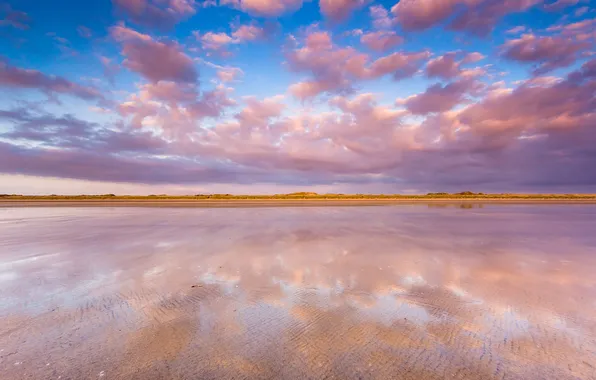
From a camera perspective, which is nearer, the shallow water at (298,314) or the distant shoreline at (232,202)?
the shallow water at (298,314)

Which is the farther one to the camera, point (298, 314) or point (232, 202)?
point (232, 202)

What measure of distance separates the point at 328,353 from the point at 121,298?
3.45m

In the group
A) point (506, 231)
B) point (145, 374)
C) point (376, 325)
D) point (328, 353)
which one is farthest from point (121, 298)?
point (506, 231)

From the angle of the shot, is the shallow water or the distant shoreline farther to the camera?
the distant shoreline

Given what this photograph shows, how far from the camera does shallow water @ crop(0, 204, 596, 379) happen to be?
269cm

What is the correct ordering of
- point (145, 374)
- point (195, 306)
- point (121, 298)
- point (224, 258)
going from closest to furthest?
1. point (145, 374)
2. point (195, 306)
3. point (121, 298)
4. point (224, 258)

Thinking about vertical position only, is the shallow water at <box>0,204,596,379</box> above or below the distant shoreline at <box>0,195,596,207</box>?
below

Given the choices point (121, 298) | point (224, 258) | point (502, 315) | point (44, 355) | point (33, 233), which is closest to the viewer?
point (44, 355)

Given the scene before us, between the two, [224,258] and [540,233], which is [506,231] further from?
[224,258]

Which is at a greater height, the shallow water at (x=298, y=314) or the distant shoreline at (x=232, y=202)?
the distant shoreline at (x=232, y=202)

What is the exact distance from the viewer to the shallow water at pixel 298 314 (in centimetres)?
269

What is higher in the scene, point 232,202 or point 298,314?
point 232,202

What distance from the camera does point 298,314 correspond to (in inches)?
152

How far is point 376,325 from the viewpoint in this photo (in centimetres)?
353
